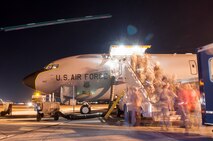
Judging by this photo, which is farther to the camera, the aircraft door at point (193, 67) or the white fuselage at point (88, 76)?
the aircraft door at point (193, 67)

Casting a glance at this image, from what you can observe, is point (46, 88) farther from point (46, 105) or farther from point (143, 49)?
point (143, 49)

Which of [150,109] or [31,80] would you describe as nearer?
[150,109]

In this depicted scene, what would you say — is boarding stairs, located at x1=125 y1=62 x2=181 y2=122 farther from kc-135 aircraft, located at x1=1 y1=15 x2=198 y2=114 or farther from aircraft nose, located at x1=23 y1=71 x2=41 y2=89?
aircraft nose, located at x1=23 y1=71 x2=41 y2=89

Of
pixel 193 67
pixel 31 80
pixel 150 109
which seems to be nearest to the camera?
pixel 150 109

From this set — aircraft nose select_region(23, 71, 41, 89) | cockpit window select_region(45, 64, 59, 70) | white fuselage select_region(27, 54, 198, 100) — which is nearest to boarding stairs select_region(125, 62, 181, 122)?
white fuselage select_region(27, 54, 198, 100)

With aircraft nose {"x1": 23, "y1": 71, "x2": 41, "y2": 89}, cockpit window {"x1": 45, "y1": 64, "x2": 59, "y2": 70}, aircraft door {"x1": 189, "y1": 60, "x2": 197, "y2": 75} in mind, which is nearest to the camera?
aircraft nose {"x1": 23, "y1": 71, "x2": 41, "y2": 89}

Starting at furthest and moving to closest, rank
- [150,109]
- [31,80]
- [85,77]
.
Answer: [31,80], [85,77], [150,109]

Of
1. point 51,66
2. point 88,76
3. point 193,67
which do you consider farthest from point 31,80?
point 193,67

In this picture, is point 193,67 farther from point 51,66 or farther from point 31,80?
point 31,80

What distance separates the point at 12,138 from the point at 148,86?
804 centimetres

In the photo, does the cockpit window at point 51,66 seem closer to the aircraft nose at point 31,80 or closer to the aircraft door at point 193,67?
the aircraft nose at point 31,80

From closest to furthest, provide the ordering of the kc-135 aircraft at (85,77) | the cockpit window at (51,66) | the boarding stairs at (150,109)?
the boarding stairs at (150,109) < the kc-135 aircraft at (85,77) < the cockpit window at (51,66)

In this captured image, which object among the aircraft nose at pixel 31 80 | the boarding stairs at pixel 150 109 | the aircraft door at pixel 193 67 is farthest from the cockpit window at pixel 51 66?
the aircraft door at pixel 193 67

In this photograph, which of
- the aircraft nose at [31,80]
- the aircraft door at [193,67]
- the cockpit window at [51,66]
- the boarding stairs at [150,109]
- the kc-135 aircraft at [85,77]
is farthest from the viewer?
the cockpit window at [51,66]
